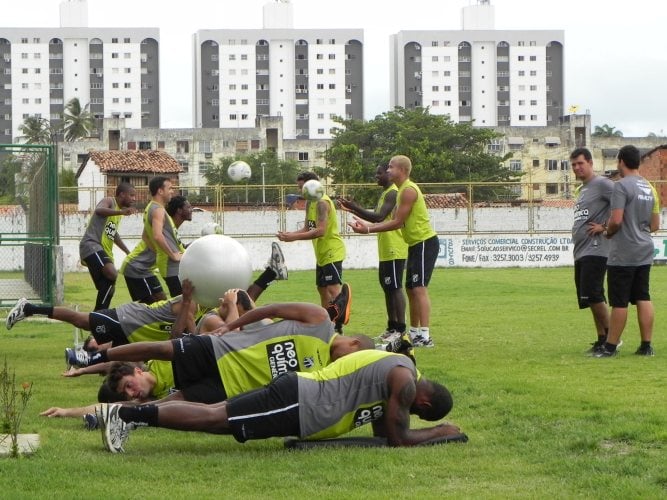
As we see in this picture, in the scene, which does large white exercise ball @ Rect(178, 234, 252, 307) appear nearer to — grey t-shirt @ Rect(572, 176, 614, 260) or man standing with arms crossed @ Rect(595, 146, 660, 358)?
man standing with arms crossed @ Rect(595, 146, 660, 358)

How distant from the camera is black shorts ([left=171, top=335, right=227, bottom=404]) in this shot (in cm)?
824

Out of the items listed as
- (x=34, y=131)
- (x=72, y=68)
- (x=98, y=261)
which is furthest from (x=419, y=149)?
(x=72, y=68)

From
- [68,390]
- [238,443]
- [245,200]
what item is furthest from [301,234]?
[245,200]

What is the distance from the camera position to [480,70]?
540ft

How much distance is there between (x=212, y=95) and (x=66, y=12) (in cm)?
2111

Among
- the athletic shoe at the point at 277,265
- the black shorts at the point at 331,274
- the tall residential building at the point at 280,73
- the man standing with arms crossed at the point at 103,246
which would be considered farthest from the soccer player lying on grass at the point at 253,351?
the tall residential building at the point at 280,73

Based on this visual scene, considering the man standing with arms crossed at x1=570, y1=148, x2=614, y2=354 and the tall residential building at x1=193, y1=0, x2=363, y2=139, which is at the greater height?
the tall residential building at x1=193, y1=0, x2=363, y2=139

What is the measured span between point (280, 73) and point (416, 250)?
147273mm

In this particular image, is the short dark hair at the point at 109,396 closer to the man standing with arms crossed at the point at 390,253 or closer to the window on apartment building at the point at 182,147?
the man standing with arms crossed at the point at 390,253

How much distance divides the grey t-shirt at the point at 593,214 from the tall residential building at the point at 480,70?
151 metres

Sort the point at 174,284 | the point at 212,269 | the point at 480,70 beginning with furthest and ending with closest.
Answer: the point at 480,70
the point at 174,284
the point at 212,269

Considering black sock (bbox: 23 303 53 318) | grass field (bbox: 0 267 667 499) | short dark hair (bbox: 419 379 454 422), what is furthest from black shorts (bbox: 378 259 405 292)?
short dark hair (bbox: 419 379 454 422)

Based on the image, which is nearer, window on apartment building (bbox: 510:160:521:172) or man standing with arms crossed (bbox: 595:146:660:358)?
man standing with arms crossed (bbox: 595:146:660:358)

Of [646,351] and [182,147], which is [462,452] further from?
[182,147]
